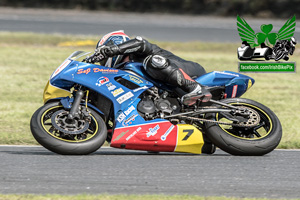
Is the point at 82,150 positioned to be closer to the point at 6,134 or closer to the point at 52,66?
the point at 6,134

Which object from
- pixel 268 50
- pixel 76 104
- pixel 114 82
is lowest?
pixel 268 50

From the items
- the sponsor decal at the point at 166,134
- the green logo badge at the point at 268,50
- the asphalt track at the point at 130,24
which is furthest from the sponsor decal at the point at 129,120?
the asphalt track at the point at 130,24

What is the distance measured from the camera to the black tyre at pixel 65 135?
633 centimetres

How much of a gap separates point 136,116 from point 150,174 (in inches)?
40.9

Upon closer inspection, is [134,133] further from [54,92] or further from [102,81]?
[54,92]

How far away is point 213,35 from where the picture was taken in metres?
23.0

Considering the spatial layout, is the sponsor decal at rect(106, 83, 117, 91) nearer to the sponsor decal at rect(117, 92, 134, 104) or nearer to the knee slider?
the sponsor decal at rect(117, 92, 134, 104)

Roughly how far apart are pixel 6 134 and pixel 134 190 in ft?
11.4

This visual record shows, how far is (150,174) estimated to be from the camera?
570 cm

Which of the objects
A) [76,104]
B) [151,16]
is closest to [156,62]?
[76,104]

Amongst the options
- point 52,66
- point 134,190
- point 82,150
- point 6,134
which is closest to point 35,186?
point 134,190

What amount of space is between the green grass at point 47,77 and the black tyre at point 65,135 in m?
1.39

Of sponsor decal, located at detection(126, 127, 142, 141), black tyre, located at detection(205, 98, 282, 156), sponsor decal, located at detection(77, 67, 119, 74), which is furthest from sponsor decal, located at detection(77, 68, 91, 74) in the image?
black tyre, located at detection(205, 98, 282, 156)

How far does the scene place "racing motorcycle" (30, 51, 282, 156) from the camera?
6449 millimetres
